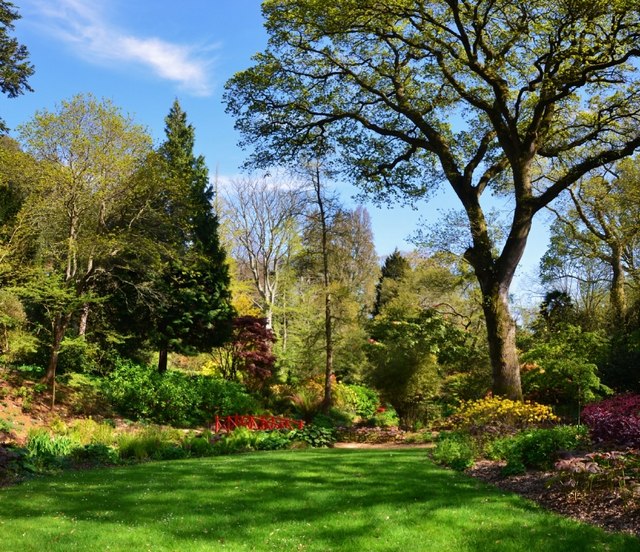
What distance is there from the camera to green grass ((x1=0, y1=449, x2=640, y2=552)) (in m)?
4.67

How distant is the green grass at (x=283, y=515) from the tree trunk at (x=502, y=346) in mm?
5726

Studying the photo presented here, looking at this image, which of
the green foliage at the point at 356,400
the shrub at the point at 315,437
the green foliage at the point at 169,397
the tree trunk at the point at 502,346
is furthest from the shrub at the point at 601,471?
the green foliage at the point at 356,400

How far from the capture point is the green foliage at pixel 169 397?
15.3 m

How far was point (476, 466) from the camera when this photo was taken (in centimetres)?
785

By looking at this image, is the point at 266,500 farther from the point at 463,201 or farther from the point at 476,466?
the point at 463,201

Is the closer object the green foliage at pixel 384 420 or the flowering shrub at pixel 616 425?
the flowering shrub at pixel 616 425

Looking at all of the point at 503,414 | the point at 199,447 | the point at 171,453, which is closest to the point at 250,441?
the point at 199,447

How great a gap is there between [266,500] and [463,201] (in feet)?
35.3

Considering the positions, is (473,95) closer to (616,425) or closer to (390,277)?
(616,425)

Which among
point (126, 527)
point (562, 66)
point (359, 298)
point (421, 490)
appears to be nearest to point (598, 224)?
point (562, 66)

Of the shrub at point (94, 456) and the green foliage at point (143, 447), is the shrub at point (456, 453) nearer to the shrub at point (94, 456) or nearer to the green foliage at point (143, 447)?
the green foliage at point (143, 447)

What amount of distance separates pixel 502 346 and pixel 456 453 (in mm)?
5507

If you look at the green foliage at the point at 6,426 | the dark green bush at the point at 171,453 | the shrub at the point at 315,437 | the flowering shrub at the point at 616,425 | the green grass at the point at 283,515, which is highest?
the flowering shrub at the point at 616,425

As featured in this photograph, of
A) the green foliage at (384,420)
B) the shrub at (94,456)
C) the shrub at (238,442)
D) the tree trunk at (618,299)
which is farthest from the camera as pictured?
the tree trunk at (618,299)
